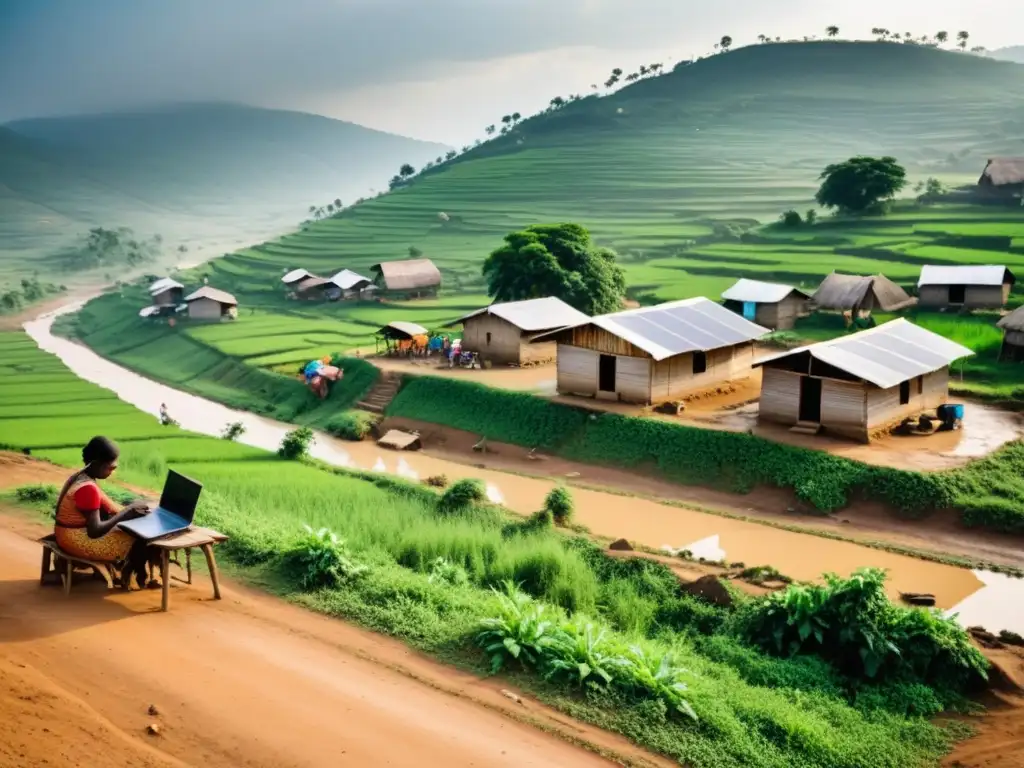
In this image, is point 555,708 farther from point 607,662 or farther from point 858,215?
point 858,215

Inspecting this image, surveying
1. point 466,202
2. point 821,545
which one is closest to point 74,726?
point 821,545

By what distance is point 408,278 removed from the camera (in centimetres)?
4862

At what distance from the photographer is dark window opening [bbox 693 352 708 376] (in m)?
26.1

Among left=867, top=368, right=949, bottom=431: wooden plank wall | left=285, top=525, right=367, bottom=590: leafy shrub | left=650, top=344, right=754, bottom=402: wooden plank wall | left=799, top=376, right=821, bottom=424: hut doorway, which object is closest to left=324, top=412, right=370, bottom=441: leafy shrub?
left=650, top=344, right=754, bottom=402: wooden plank wall

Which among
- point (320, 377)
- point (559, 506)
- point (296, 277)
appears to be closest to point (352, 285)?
point (296, 277)

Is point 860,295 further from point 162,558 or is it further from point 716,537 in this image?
point 162,558

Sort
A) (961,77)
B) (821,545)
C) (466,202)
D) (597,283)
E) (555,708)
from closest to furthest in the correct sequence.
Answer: (555,708) < (821,545) < (597,283) < (466,202) < (961,77)

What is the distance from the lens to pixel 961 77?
4931 inches

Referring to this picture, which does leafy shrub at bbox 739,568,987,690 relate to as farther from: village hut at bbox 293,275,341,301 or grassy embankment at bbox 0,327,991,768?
village hut at bbox 293,275,341,301

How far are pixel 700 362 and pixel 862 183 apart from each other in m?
29.0

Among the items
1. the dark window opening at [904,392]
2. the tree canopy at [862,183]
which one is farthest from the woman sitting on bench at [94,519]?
the tree canopy at [862,183]

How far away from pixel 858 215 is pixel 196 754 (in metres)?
51.2

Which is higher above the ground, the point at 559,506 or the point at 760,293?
the point at 760,293

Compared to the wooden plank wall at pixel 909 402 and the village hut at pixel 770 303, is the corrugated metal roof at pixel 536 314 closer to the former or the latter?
the village hut at pixel 770 303
